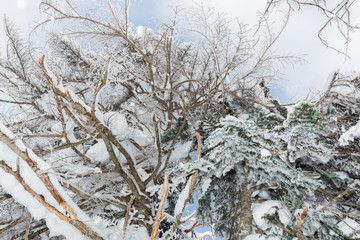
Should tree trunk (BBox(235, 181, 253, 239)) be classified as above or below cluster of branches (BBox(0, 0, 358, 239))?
below

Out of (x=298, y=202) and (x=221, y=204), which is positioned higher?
(x=298, y=202)

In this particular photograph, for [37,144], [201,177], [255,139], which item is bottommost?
[201,177]

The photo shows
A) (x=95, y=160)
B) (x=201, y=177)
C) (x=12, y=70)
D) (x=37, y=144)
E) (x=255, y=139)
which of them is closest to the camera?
(x=255, y=139)

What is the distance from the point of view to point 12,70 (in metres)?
2.80

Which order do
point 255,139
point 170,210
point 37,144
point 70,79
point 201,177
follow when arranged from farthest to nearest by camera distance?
point 70,79, point 170,210, point 37,144, point 201,177, point 255,139

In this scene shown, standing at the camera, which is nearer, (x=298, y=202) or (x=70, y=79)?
(x=298, y=202)

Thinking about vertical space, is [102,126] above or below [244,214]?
above

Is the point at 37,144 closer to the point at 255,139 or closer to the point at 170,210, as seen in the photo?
the point at 170,210

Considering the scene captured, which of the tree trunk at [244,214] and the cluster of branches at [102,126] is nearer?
the cluster of branches at [102,126]

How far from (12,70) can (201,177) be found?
2819 millimetres

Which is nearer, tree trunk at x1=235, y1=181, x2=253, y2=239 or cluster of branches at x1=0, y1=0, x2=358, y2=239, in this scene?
cluster of branches at x1=0, y1=0, x2=358, y2=239

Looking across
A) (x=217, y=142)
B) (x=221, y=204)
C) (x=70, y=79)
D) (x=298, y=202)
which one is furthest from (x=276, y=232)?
(x=70, y=79)

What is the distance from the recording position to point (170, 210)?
4.12 m

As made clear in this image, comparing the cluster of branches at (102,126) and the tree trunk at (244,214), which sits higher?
the cluster of branches at (102,126)
